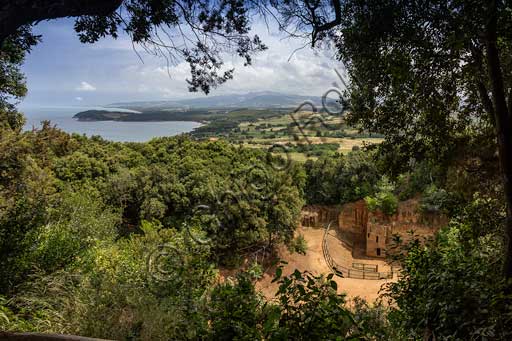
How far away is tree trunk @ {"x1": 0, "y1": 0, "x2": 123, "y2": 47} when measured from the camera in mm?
1890

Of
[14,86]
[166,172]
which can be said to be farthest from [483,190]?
[166,172]

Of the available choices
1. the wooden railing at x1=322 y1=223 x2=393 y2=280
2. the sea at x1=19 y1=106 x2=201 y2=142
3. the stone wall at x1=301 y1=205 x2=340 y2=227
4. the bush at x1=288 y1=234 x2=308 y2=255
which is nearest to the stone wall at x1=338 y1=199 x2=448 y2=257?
the stone wall at x1=301 y1=205 x2=340 y2=227

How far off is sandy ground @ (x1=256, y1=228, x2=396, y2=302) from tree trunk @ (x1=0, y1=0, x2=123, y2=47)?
326 inches

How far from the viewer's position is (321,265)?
44.6 ft

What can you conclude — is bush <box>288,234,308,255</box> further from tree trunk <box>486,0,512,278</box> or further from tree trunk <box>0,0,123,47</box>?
tree trunk <box>0,0,123,47</box>

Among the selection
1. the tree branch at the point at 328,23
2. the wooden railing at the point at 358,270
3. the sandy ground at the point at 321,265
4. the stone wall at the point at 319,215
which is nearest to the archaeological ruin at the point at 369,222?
the stone wall at the point at 319,215

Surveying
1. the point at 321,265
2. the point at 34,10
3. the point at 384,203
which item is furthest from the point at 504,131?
A: the point at 384,203

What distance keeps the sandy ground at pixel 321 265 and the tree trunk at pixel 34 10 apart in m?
8.28

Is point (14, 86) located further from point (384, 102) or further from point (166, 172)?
A: point (166, 172)

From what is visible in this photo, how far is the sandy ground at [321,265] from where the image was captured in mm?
10945

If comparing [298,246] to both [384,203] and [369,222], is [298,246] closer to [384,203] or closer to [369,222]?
[369,222]

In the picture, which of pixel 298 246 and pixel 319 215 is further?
pixel 319 215

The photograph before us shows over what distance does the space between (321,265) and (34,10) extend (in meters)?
13.3

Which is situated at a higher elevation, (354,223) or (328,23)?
(328,23)
